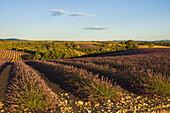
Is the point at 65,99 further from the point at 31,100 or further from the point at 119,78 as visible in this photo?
the point at 119,78

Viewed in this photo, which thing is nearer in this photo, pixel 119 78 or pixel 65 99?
pixel 65 99

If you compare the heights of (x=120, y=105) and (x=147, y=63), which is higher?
(x=147, y=63)

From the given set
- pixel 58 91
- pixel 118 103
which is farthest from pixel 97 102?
pixel 58 91

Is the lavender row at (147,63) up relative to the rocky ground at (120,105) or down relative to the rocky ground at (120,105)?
up

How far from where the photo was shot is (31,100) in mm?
3832

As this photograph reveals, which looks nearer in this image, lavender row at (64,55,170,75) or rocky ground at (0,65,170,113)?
rocky ground at (0,65,170,113)

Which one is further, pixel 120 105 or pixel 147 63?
pixel 147 63

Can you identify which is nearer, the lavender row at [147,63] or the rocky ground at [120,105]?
the rocky ground at [120,105]

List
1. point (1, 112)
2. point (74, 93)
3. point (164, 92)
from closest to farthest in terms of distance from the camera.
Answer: point (1, 112) < point (164, 92) < point (74, 93)

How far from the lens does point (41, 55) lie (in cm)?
3034

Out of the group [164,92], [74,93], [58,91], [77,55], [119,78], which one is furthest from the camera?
[77,55]

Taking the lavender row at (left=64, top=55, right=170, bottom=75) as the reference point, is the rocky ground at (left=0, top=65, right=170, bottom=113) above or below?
below

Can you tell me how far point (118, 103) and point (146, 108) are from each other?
0.80 meters

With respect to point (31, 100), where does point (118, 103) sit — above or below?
below
